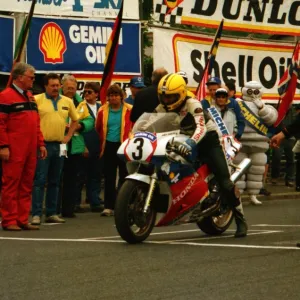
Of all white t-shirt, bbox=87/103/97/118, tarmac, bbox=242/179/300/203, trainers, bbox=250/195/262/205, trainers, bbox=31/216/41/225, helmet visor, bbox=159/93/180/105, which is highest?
helmet visor, bbox=159/93/180/105

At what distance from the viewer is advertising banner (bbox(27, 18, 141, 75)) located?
62.0 feet

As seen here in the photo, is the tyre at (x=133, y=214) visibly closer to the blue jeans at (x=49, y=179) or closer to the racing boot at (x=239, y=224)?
the racing boot at (x=239, y=224)

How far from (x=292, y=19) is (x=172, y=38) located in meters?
2.80

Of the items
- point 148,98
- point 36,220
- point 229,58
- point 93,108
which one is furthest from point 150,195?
point 229,58

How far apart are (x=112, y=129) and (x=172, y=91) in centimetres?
495

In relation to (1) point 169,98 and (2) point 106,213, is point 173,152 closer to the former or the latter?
(1) point 169,98

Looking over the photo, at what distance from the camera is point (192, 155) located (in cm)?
1227

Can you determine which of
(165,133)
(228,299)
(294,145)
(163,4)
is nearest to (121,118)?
(163,4)

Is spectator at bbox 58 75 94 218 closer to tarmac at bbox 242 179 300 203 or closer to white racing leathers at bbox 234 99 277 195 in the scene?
white racing leathers at bbox 234 99 277 195

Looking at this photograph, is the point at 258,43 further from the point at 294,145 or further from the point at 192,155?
the point at 192,155

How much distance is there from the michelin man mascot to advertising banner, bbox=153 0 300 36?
77.3 inches

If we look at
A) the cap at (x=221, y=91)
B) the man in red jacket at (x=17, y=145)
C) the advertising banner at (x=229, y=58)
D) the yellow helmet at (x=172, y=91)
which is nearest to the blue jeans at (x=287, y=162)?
the advertising banner at (x=229, y=58)

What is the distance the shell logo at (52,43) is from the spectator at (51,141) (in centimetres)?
322

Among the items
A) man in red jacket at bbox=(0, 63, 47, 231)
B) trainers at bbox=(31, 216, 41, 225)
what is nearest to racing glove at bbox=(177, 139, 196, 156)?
man in red jacket at bbox=(0, 63, 47, 231)
